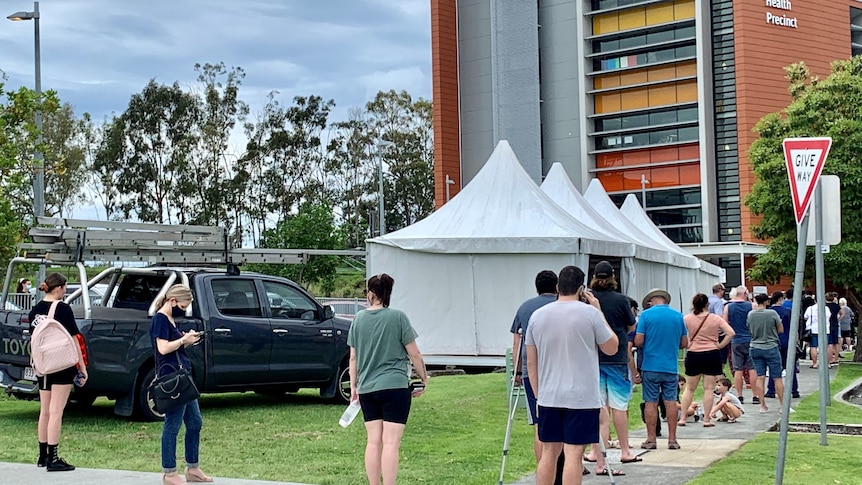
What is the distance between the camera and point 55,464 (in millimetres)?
9219

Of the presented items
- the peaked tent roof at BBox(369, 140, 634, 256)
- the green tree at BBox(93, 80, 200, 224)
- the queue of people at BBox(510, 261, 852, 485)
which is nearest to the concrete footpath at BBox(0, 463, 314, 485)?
the queue of people at BBox(510, 261, 852, 485)

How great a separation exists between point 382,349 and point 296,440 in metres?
4.30

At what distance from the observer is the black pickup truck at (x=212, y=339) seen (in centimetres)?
1227

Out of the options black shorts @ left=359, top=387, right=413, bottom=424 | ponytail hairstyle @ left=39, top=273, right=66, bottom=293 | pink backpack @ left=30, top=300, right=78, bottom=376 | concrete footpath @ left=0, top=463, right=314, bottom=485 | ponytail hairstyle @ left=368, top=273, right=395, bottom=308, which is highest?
ponytail hairstyle @ left=39, top=273, right=66, bottom=293

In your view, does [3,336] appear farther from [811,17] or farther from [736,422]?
[811,17]

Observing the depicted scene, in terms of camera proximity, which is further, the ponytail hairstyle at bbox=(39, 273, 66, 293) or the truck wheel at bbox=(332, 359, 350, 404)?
the truck wheel at bbox=(332, 359, 350, 404)

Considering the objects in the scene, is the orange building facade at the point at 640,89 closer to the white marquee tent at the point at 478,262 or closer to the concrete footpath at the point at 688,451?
the white marquee tent at the point at 478,262

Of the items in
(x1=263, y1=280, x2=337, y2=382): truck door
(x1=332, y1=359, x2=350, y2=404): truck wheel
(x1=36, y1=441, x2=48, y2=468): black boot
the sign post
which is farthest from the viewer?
(x1=332, y1=359, x2=350, y2=404): truck wheel

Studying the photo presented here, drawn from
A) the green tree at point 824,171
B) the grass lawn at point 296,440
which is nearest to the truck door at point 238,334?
the grass lawn at point 296,440

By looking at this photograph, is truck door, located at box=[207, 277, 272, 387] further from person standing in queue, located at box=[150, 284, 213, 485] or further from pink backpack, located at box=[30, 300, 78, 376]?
person standing in queue, located at box=[150, 284, 213, 485]

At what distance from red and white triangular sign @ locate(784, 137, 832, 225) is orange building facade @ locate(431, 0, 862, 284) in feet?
207

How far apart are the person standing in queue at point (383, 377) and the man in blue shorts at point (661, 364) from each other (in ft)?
12.7

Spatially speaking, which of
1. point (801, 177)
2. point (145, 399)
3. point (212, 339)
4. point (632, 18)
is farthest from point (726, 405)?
point (632, 18)

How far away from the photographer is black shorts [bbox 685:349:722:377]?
12.5 metres
